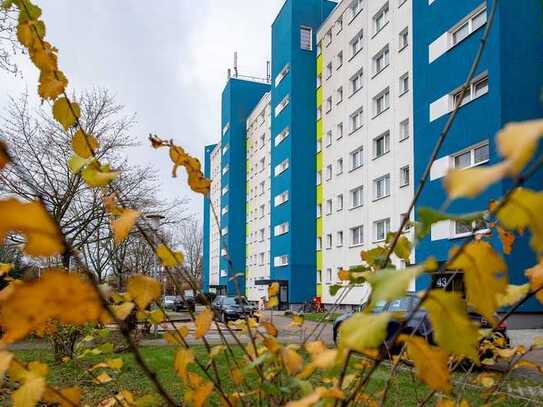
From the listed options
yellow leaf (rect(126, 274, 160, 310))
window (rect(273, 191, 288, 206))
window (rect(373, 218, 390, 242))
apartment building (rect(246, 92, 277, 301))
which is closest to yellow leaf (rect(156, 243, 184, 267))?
yellow leaf (rect(126, 274, 160, 310))

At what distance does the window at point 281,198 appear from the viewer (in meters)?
33.3

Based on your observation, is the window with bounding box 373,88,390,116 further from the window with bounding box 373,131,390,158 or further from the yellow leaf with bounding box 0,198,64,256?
the yellow leaf with bounding box 0,198,64,256

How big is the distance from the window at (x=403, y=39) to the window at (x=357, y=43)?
3.97 m

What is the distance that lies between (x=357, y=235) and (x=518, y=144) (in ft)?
84.1

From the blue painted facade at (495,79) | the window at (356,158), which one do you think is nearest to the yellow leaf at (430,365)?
the blue painted facade at (495,79)

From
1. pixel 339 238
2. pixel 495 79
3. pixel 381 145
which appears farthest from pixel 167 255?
pixel 339 238

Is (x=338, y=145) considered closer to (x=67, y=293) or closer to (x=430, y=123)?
(x=430, y=123)

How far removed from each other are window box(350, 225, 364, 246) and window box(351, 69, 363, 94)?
735 cm

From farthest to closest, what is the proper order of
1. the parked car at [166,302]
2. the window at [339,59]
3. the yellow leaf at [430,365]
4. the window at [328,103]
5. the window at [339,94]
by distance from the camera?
the window at [328,103] → the window at [339,59] → the window at [339,94] → the parked car at [166,302] → the yellow leaf at [430,365]

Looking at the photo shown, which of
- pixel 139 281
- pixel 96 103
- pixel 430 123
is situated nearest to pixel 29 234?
pixel 139 281

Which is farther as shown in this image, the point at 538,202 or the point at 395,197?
the point at 395,197

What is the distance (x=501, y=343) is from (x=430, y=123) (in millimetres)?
18203

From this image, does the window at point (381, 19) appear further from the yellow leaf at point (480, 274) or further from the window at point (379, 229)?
the yellow leaf at point (480, 274)

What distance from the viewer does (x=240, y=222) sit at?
4588 centimetres
